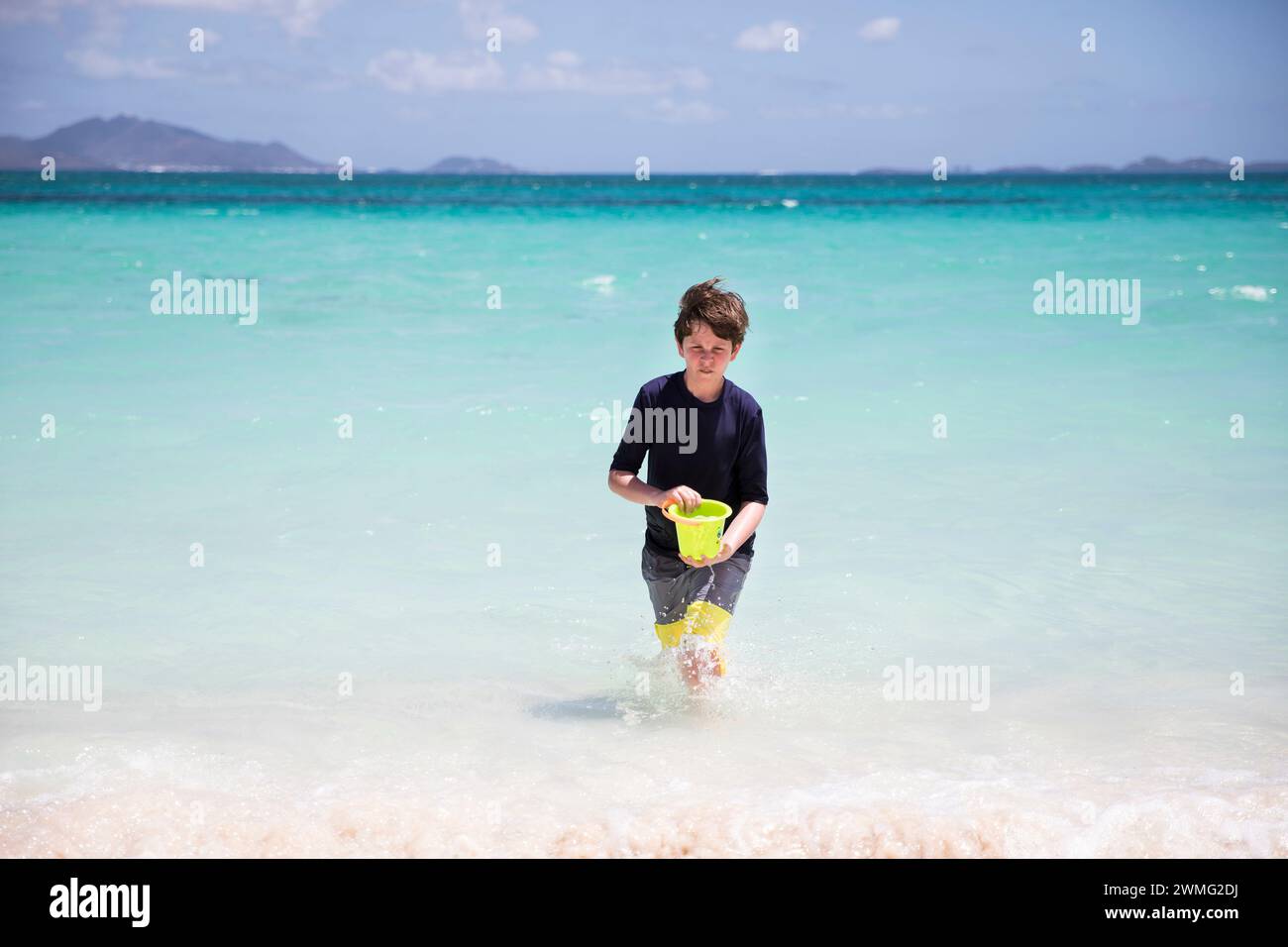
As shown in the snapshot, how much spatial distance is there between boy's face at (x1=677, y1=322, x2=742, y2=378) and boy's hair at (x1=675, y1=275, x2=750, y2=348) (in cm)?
2

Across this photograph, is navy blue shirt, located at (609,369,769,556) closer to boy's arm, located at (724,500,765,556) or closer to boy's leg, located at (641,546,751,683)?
boy's arm, located at (724,500,765,556)

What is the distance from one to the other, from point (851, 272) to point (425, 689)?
1567 cm

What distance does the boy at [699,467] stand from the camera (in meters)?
3.61

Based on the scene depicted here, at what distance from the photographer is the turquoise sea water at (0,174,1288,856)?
3346mm

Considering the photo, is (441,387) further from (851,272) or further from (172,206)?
(172,206)

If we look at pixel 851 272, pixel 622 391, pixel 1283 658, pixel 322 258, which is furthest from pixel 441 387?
pixel 322 258

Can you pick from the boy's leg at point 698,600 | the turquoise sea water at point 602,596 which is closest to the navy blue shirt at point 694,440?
the boy's leg at point 698,600

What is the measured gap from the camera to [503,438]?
316 inches

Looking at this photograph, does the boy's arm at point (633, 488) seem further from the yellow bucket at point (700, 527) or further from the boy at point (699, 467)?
the yellow bucket at point (700, 527)

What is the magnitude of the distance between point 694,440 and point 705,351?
12.3 inches

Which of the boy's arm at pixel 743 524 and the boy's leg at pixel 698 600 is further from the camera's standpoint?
the boy's leg at pixel 698 600

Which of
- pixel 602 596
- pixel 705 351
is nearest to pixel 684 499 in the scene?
pixel 705 351

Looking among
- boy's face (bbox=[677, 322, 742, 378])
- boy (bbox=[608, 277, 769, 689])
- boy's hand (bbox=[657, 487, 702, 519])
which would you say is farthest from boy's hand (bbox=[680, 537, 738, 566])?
boy's face (bbox=[677, 322, 742, 378])

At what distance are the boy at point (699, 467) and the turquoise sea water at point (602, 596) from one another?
0.37 m
